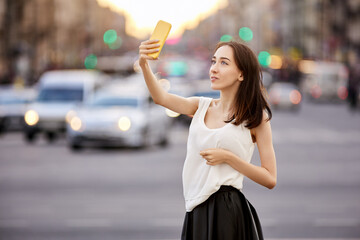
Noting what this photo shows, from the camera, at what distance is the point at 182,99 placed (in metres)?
4.00

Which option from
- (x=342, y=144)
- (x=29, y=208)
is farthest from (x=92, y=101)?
(x=29, y=208)

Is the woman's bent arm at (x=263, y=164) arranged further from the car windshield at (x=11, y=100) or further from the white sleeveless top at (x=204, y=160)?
the car windshield at (x=11, y=100)

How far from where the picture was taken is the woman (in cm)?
381

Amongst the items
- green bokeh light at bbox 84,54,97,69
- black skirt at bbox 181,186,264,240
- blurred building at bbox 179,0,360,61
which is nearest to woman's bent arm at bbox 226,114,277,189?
black skirt at bbox 181,186,264,240

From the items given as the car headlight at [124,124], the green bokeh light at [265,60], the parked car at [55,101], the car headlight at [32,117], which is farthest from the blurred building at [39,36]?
the car headlight at [124,124]

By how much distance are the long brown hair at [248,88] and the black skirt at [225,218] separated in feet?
1.23

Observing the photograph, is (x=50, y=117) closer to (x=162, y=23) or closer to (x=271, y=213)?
(x=271, y=213)

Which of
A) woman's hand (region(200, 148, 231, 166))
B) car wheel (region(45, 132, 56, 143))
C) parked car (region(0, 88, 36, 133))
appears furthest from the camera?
parked car (region(0, 88, 36, 133))

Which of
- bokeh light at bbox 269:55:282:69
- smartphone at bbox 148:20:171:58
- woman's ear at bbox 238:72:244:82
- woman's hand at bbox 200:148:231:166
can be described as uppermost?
bokeh light at bbox 269:55:282:69

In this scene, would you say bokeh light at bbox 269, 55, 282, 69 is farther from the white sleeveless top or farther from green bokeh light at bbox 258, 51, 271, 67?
the white sleeveless top

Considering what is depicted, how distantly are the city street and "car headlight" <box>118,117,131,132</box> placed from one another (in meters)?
0.62

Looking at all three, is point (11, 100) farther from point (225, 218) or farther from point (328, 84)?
point (328, 84)

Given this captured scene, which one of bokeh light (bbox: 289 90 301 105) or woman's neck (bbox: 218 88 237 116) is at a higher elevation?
bokeh light (bbox: 289 90 301 105)

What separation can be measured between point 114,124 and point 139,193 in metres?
7.15
